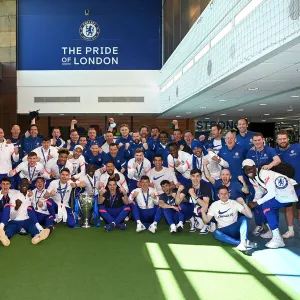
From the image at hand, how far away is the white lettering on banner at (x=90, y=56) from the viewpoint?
1778cm

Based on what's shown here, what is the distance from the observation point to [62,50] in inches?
700

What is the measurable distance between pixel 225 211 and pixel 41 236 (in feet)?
9.38

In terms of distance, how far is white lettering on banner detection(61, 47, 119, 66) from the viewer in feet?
58.3

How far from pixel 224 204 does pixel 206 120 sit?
1404 cm

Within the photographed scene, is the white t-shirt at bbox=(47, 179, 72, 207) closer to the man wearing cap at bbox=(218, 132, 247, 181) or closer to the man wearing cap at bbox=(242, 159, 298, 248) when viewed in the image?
the man wearing cap at bbox=(218, 132, 247, 181)

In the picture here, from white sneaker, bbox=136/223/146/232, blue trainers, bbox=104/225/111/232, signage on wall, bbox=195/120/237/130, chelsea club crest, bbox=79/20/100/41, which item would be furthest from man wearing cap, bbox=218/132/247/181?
signage on wall, bbox=195/120/237/130

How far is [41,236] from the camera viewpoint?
6383mm

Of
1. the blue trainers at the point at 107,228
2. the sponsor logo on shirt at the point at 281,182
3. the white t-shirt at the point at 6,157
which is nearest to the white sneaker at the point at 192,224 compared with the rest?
the blue trainers at the point at 107,228

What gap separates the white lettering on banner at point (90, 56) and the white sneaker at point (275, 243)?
13231 millimetres

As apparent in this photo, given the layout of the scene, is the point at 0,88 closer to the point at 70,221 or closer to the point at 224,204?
the point at 70,221

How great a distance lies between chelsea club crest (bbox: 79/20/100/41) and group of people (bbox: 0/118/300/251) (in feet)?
32.4

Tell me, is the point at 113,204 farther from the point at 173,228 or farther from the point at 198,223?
the point at 198,223

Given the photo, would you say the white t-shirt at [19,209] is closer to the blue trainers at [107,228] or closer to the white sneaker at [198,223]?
the blue trainers at [107,228]

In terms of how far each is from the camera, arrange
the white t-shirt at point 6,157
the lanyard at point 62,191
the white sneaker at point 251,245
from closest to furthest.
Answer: the white sneaker at point 251,245, the lanyard at point 62,191, the white t-shirt at point 6,157
